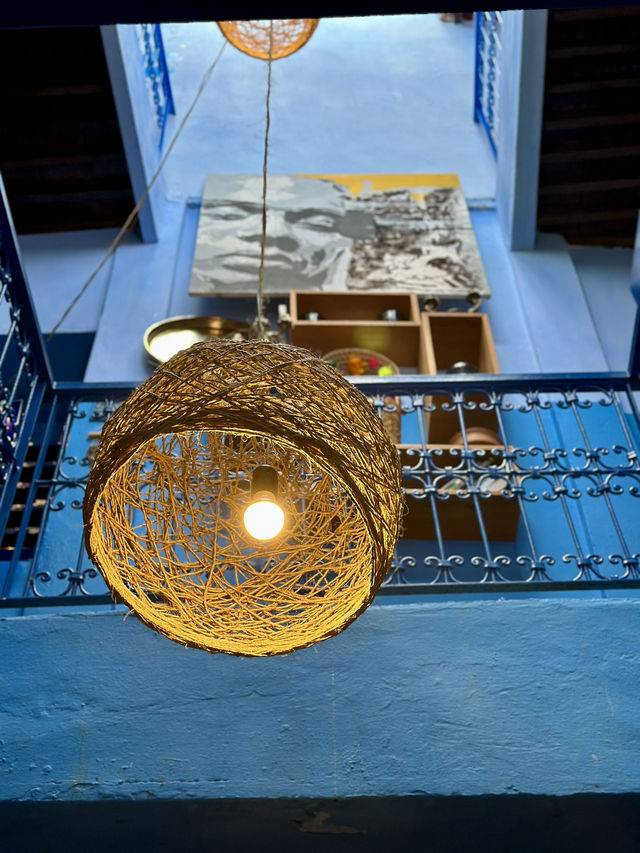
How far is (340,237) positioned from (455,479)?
108 inches

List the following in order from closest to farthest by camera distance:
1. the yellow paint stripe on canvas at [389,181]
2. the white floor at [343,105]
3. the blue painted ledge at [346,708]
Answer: the blue painted ledge at [346,708] < the yellow paint stripe on canvas at [389,181] < the white floor at [343,105]

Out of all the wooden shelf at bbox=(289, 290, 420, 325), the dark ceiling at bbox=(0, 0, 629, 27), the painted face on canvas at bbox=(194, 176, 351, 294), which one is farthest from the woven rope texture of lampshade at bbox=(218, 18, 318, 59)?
the dark ceiling at bbox=(0, 0, 629, 27)

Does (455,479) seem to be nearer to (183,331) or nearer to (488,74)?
(183,331)

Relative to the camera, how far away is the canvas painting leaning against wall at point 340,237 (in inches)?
273

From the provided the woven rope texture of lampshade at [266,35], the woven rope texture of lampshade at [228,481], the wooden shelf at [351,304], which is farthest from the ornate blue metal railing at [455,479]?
the woven rope texture of lampshade at [266,35]

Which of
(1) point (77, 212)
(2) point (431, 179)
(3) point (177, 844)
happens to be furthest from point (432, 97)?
(3) point (177, 844)

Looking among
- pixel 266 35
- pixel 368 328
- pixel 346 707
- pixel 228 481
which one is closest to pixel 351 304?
pixel 368 328

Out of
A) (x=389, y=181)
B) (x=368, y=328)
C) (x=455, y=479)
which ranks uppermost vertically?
(x=389, y=181)

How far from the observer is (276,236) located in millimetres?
7438

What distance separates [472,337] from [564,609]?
3329 millimetres

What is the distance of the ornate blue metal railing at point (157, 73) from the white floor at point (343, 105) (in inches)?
10.2

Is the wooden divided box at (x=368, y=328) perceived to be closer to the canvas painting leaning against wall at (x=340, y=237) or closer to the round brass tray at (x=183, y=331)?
the canvas painting leaning against wall at (x=340, y=237)

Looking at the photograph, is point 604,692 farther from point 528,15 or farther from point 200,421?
point 528,15

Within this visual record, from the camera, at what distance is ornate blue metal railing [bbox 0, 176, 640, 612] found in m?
3.51
